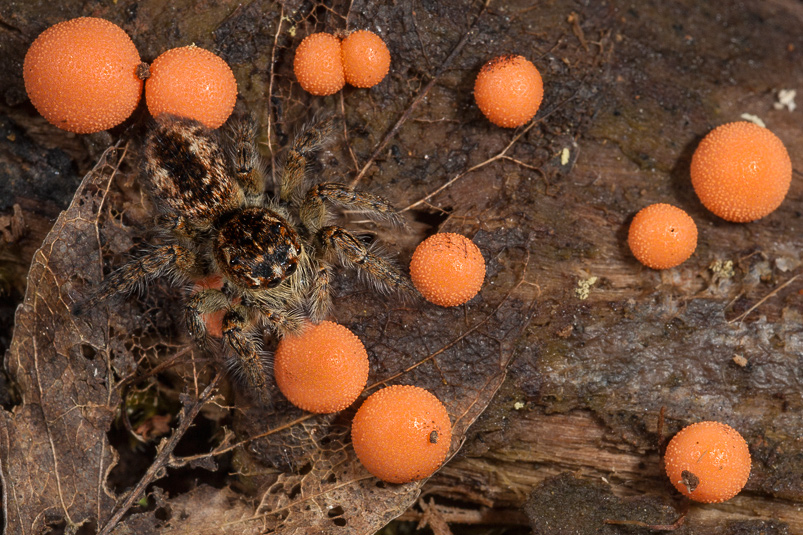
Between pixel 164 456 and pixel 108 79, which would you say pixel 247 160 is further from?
pixel 164 456

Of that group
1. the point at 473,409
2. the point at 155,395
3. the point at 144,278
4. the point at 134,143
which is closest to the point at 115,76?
the point at 134,143

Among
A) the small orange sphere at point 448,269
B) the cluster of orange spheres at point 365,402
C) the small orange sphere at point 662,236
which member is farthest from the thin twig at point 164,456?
the small orange sphere at point 662,236

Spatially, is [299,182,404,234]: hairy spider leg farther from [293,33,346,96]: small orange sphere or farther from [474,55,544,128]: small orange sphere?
[474,55,544,128]: small orange sphere

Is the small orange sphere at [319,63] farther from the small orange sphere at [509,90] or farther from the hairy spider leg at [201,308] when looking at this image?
the hairy spider leg at [201,308]

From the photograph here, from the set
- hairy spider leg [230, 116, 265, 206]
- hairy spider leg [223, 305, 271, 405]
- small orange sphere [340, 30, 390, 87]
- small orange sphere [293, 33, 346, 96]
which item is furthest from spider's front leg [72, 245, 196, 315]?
small orange sphere [340, 30, 390, 87]

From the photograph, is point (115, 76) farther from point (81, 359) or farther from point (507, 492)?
point (507, 492)

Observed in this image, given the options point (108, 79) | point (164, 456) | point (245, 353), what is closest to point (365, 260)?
point (245, 353)
